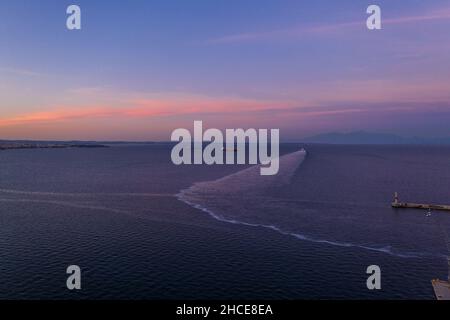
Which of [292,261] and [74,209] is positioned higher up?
[74,209]

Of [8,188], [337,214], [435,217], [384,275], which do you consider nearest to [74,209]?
[8,188]

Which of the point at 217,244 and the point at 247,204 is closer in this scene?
the point at 217,244

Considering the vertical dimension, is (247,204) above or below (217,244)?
above

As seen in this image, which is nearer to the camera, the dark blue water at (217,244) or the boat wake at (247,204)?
the dark blue water at (217,244)

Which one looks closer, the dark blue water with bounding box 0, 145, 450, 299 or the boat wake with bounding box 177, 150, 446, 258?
the dark blue water with bounding box 0, 145, 450, 299

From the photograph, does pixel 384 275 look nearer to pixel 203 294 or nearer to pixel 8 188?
pixel 203 294

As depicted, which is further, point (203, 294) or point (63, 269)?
A: point (63, 269)
